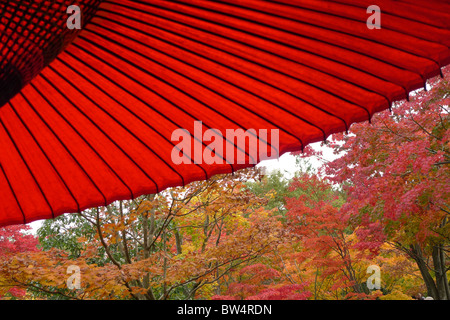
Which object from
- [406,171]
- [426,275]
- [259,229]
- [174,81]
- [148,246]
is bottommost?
[426,275]

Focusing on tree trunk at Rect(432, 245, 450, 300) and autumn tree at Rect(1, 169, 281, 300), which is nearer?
autumn tree at Rect(1, 169, 281, 300)

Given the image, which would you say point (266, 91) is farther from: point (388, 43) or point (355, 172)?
point (355, 172)

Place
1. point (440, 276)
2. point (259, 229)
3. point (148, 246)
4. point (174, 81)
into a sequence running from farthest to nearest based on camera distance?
point (440, 276) < point (148, 246) < point (259, 229) < point (174, 81)

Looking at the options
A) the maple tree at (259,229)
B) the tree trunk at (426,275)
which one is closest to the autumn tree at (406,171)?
the maple tree at (259,229)

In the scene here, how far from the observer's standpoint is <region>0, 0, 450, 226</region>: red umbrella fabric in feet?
2.63

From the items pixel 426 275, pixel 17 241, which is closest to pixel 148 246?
pixel 17 241

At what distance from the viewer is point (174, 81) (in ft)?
3.27

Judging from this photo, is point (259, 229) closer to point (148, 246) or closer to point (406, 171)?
point (148, 246)

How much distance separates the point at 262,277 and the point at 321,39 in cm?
690

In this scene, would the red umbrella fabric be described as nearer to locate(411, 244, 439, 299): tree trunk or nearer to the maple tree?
the maple tree

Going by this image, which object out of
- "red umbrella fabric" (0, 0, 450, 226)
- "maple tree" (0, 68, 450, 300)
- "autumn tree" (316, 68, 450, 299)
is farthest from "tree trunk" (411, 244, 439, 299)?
"red umbrella fabric" (0, 0, 450, 226)

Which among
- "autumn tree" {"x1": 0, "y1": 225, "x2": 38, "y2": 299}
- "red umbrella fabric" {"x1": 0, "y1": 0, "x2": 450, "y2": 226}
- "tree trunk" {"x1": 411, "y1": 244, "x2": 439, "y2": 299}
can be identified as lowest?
"tree trunk" {"x1": 411, "y1": 244, "x2": 439, "y2": 299}

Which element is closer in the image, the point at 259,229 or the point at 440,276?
the point at 259,229

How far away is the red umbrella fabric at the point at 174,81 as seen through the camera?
2.63 ft
